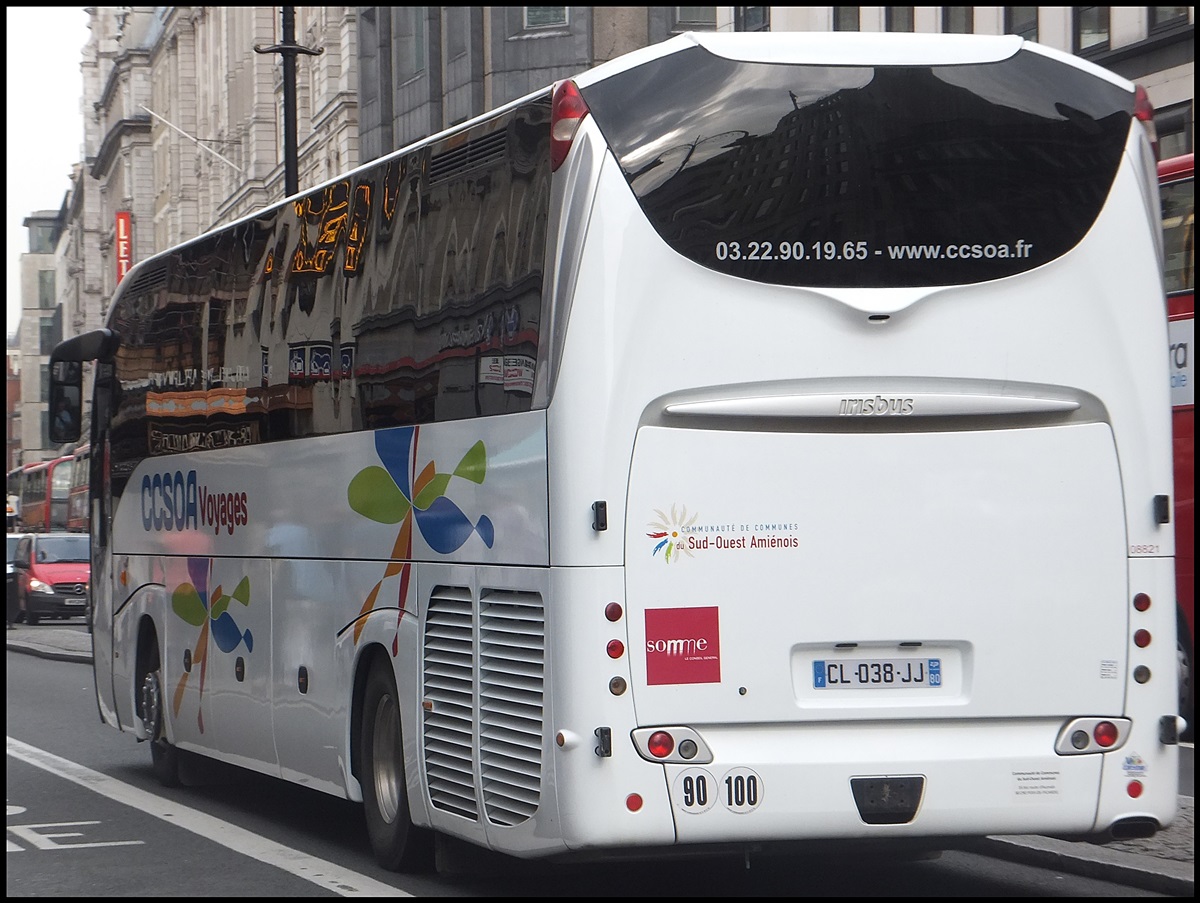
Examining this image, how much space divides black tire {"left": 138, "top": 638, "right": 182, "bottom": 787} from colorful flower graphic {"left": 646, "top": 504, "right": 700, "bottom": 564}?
7031 millimetres

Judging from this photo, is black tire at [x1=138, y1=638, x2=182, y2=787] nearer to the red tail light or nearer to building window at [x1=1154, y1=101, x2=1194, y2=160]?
the red tail light

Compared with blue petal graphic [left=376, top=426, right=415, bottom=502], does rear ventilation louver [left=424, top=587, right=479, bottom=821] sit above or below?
below

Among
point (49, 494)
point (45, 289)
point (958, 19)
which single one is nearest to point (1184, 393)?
point (958, 19)

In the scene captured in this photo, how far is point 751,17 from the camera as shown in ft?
117

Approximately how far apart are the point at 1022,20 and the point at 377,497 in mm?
20437

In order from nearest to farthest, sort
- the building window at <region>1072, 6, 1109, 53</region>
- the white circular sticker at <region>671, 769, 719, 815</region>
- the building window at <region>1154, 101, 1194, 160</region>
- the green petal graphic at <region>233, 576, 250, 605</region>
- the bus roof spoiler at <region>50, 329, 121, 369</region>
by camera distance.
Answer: the white circular sticker at <region>671, 769, 719, 815</region>
the green petal graphic at <region>233, 576, 250, 605</region>
the bus roof spoiler at <region>50, 329, 121, 369</region>
the building window at <region>1154, 101, 1194, 160</region>
the building window at <region>1072, 6, 1109, 53</region>

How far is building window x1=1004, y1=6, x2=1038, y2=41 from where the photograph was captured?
2884cm

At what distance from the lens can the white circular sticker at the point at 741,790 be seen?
825cm

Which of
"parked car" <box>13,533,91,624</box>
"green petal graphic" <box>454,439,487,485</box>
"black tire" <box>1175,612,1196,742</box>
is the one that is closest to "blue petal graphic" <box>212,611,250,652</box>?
"green petal graphic" <box>454,439,487,485</box>

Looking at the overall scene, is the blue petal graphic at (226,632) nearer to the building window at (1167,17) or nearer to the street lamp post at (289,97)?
the street lamp post at (289,97)

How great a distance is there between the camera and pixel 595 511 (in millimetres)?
8336

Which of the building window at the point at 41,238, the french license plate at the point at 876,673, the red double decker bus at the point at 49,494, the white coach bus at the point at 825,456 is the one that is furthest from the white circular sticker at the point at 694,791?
the building window at the point at 41,238

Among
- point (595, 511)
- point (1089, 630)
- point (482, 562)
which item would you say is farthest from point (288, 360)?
point (1089, 630)

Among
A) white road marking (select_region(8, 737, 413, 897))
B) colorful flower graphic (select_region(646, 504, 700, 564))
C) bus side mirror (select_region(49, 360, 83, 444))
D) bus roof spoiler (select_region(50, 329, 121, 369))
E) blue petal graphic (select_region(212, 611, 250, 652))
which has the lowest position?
white road marking (select_region(8, 737, 413, 897))
